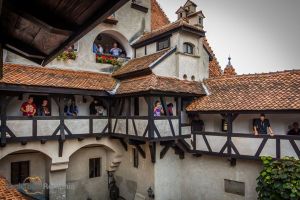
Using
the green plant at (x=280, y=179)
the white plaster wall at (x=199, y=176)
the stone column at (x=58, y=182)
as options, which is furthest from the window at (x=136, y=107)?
the green plant at (x=280, y=179)

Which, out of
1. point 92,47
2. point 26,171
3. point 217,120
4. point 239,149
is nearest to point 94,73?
point 92,47

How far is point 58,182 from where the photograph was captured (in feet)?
44.2

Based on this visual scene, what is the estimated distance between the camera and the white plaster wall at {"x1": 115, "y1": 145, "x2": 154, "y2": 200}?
13.3 metres

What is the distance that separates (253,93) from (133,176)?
7526 millimetres

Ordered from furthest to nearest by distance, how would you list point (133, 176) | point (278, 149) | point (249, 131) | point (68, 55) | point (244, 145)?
1. point (133, 176)
2. point (68, 55)
3. point (249, 131)
4. point (244, 145)
5. point (278, 149)

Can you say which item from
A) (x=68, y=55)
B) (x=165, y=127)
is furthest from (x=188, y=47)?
(x=68, y=55)

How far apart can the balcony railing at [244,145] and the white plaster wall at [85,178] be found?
19.4 ft

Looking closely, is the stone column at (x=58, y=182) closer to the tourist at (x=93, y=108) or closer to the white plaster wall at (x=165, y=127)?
the tourist at (x=93, y=108)

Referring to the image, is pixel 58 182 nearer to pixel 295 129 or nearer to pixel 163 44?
pixel 163 44

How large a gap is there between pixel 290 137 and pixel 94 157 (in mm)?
10307

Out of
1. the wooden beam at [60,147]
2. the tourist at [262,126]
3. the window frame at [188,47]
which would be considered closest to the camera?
the tourist at [262,126]

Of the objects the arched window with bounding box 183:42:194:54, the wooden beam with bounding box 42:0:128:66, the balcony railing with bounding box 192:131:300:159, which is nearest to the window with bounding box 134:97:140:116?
the balcony railing with bounding box 192:131:300:159

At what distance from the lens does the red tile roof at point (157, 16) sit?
20.1 meters

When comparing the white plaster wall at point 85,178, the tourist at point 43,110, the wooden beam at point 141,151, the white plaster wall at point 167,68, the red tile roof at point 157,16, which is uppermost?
the red tile roof at point 157,16
